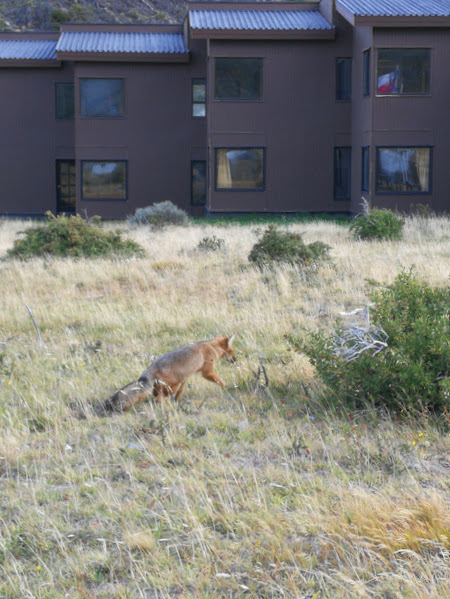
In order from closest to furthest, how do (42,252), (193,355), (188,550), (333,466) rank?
(188,550) → (333,466) → (193,355) → (42,252)

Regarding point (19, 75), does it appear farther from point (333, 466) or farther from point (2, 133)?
point (333, 466)

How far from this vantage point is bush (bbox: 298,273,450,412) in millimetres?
6414

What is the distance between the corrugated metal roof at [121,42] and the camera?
97.1ft

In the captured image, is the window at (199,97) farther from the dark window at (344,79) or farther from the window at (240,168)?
the dark window at (344,79)

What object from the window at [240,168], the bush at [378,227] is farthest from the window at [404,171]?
the bush at [378,227]

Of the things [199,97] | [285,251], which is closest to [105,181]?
[199,97]

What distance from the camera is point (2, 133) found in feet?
106

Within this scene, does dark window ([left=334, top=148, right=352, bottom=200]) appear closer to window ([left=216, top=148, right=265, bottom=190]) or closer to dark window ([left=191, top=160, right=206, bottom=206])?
window ([left=216, top=148, right=265, bottom=190])

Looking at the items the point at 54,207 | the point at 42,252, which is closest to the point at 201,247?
the point at 42,252

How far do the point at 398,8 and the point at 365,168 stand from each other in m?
4.98

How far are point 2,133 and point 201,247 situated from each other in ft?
58.6

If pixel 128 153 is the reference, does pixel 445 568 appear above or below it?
below

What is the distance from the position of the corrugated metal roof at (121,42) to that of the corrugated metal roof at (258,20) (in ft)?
5.59

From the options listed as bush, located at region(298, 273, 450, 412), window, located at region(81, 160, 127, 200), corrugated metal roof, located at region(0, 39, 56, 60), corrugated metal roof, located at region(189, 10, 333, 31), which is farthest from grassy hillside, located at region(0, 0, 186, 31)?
bush, located at region(298, 273, 450, 412)
